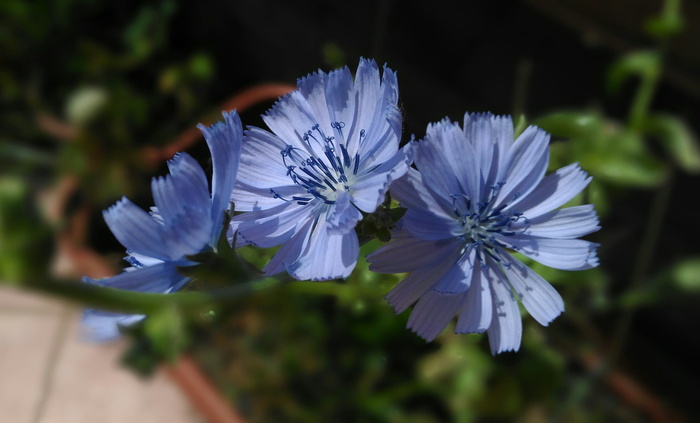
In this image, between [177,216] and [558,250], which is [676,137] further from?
[177,216]

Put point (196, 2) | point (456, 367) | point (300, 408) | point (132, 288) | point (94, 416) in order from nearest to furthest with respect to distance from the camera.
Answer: point (132, 288), point (456, 367), point (300, 408), point (94, 416), point (196, 2)

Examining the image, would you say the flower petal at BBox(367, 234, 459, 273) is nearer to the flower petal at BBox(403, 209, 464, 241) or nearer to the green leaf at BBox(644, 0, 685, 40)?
the flower petal at BBox(403, 209, 464, 241)

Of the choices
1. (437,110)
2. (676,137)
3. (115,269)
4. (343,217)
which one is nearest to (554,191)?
(343,217)

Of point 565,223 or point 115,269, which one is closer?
point 565,223

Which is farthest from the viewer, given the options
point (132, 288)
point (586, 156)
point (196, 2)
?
point (196, 2)

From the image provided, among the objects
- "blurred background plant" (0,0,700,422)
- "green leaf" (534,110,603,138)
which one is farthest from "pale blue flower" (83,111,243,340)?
"blurred background plant" (0,0,700,422)

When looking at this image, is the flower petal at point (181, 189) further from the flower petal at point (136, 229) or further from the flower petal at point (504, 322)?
the flower petal at point (504, 322)

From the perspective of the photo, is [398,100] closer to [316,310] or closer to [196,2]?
[316,310]

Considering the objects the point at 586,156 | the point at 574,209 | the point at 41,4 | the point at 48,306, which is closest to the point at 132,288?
the point at 574,209
